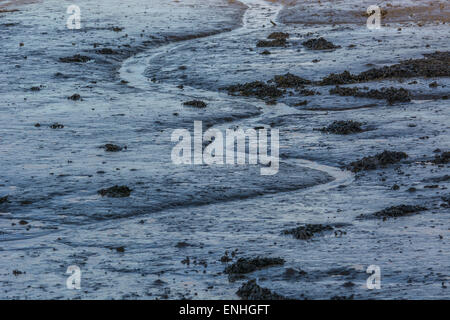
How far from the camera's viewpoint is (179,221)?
60.1 feet

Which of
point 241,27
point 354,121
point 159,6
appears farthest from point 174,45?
point 354,121

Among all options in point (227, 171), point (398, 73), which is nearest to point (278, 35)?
point (398, 73)

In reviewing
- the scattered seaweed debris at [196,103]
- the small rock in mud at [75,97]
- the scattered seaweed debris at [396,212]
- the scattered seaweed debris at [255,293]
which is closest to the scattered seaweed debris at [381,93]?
the scattered seaweed debris at [196,103]

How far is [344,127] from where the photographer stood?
25891 millimetres

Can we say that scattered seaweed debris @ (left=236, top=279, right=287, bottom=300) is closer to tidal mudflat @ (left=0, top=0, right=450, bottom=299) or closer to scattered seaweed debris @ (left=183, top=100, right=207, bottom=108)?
tidal mudflat @ (left=0, top=0, right=450, bottom=299)

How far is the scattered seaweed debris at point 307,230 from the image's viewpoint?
54.2ft

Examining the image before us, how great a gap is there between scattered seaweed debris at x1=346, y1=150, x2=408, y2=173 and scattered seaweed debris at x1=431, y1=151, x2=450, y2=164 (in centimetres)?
87

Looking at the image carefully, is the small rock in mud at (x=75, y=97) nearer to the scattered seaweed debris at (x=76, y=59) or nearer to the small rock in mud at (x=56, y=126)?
the small rock in mud at (x=56, y=126)

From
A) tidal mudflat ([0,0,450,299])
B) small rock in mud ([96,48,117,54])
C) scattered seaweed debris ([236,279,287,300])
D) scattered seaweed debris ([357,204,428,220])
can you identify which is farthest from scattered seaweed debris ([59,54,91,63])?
scattered seaweed debris ([236,279,287,300])

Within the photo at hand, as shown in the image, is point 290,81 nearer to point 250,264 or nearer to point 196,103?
point 196,103

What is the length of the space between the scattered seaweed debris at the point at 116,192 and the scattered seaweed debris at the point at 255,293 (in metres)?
7.07

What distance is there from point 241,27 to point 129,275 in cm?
4168

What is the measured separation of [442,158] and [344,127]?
4.56 metres

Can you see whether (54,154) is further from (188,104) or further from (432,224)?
(432,224)
